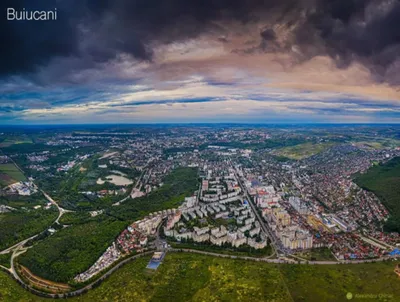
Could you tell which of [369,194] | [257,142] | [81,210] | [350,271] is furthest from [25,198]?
[257,142]

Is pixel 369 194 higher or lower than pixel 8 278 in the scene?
higher

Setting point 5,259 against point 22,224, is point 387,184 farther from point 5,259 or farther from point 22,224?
point 22,224

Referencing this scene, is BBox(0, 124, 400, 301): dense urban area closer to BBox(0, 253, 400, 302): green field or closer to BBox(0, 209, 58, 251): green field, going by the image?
BBox(0, 209, 58, 251): green field

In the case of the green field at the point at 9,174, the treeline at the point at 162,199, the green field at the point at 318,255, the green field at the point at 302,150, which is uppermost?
the green field at the point at 302,150

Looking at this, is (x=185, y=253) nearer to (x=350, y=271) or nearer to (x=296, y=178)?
(x=350, y=271)

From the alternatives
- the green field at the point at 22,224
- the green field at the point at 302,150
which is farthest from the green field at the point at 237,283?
the green field at the point at 302,150

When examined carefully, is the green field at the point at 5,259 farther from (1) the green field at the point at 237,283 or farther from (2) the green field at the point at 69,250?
(1) the green field at the point at 237,283

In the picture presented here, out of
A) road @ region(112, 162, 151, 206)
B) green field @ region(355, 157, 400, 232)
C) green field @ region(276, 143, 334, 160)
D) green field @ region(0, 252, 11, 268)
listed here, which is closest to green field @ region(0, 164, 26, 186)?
road @ region(112, 162, 151, 206)
